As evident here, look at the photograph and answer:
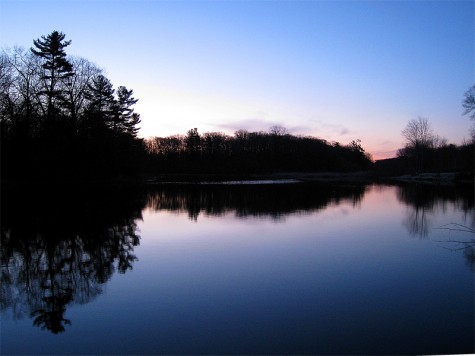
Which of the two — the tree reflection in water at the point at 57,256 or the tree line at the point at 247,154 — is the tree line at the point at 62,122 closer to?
the tree reflection in water at the point at 57,256

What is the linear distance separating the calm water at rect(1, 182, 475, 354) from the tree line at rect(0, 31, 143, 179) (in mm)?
16786

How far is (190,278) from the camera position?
26.0 ft

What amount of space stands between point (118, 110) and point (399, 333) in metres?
43.6

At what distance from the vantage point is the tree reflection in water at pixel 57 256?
6.55 metres

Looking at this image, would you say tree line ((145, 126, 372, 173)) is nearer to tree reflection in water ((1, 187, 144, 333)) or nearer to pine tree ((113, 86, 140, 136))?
pine tree ((113, 86, 140, 136))

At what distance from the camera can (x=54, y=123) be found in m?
31.2

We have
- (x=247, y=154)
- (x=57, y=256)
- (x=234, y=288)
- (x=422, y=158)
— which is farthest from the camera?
(x=247, y=154)

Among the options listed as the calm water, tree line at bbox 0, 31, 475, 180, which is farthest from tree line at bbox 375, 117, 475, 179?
the calm water

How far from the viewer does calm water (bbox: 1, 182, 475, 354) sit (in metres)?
5.16

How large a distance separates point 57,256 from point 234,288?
4786 mm

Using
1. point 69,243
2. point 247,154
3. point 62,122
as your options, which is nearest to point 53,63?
point 62,122

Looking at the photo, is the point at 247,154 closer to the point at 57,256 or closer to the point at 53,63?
the point at 53,63

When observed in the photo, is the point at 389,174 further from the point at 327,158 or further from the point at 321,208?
the point at 321,208

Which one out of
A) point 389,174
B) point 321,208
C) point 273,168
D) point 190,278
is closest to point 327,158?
point 273,168
